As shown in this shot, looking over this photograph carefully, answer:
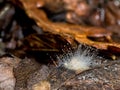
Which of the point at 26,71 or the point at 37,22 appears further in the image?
the point at 37,22

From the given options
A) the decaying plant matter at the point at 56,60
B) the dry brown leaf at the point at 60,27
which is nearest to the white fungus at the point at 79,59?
the decaying plant matter at the point at 56,60

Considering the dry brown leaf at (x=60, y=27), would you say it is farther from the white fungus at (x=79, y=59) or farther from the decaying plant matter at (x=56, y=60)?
the white fungus at (x=79, y=59)

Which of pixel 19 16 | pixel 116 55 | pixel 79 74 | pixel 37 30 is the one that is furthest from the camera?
pixel 19 16

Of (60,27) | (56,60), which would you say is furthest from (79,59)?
(60,27)

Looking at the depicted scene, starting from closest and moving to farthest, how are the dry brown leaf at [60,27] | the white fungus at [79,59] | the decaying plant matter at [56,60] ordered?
the decaying plant matter at [56,60] < the white fungus at [79,59] < the dry brown leaf at [60,27]

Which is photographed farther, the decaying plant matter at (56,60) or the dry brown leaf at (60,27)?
the dry brown leaf at (60,27)

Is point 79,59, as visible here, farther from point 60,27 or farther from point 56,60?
point 60,27

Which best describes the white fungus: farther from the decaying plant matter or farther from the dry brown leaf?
the dry brown leaf

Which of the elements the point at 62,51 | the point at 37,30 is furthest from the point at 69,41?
the point at 37,30

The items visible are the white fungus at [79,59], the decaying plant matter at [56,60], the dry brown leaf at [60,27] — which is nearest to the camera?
the decaying plant matter at [56,60]

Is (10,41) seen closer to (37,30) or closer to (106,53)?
(37,30)

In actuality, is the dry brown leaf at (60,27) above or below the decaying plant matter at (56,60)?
below
